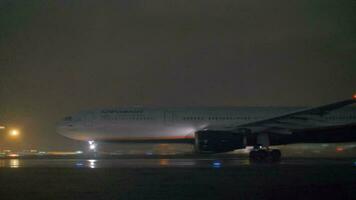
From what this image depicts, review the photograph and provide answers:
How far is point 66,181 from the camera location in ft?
52.8

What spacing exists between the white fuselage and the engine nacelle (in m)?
5.18

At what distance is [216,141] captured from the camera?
27188mm

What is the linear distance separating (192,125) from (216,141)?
5.78 meters

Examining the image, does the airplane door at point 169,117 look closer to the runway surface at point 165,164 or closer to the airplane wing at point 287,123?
the airplane wing at point 287,123

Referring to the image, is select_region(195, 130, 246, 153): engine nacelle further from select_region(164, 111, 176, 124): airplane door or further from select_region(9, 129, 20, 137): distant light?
select_region(9, 129, 20, 137): distant light

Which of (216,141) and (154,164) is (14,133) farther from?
(216,141)

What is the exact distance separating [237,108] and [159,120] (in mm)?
6188

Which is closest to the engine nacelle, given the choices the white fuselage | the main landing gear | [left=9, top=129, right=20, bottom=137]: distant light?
the main landing gear

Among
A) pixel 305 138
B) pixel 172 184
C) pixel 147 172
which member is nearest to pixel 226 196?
pixel 172 184

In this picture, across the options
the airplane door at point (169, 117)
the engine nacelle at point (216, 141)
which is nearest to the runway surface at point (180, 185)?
the engine nacelle at point (216, 141)

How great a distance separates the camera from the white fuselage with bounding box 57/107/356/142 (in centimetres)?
3241

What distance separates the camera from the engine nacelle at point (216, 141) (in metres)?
27.2

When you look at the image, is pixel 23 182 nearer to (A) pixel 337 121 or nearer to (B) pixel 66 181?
(B) pixel 66 181

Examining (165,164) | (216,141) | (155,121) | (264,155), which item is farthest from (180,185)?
(155,121)
